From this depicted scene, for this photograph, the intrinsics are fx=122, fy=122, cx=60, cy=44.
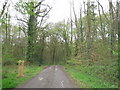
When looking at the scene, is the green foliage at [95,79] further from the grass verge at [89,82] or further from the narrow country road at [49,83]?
the narrow country road at [49,83]

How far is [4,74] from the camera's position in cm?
879

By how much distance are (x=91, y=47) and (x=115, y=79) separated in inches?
298

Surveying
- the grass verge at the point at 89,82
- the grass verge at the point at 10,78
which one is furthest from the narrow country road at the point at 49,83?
the grass verge at the point at 89,82

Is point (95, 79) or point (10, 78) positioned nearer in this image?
point (10, 78)

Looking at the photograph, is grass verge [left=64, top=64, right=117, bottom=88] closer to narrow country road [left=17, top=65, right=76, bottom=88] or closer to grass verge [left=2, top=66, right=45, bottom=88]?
narrow country road [left=17, top=65, right=76, bottom=88]

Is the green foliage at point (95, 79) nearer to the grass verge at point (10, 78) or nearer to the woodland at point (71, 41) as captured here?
the woodland at point (71, 41)

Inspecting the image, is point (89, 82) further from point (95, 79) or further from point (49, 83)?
point (49, 83)

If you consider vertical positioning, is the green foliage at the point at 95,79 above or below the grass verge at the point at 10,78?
below

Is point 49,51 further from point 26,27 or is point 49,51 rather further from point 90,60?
point 90,60

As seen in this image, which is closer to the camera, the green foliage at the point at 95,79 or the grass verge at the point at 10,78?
the grass verge at the point at 10,78

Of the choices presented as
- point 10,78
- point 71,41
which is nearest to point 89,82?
point 10,78

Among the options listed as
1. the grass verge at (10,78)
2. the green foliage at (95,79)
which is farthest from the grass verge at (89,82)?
the grass verge at (10,78)

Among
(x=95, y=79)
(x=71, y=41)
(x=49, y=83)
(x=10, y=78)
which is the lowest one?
(x=95, y=79)

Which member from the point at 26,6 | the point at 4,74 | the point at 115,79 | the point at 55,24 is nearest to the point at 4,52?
the point at 4,74
